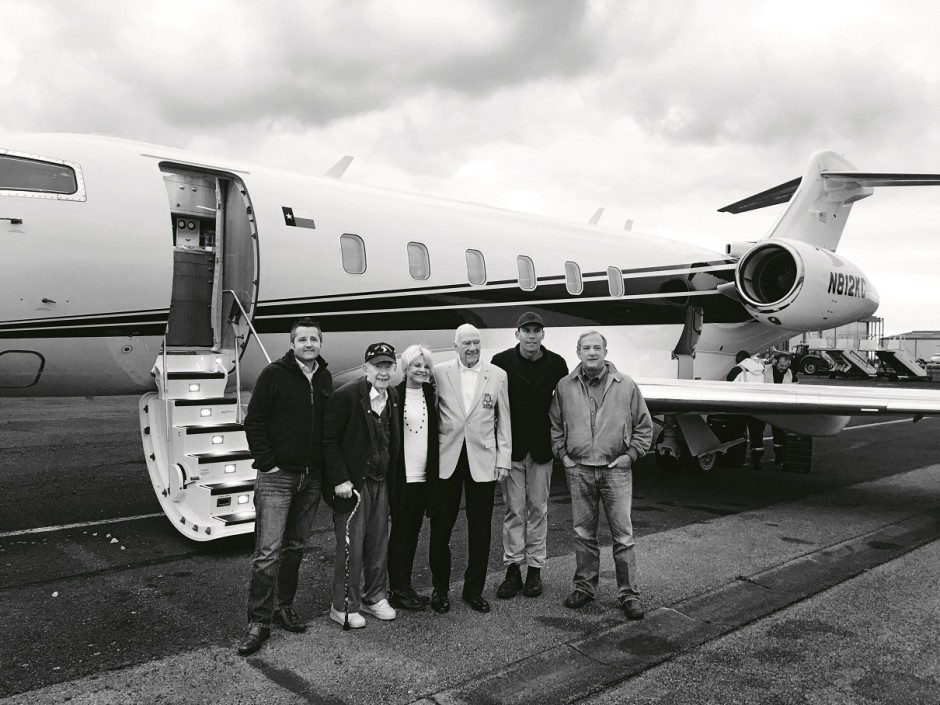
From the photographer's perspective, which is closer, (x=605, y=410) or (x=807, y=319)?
(x=605, y=410)

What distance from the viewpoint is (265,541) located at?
430 centimetres

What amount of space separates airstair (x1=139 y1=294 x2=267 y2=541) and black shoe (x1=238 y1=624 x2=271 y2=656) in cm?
169

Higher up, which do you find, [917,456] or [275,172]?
[275,172]

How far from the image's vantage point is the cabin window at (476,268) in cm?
905

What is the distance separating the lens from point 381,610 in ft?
15.2

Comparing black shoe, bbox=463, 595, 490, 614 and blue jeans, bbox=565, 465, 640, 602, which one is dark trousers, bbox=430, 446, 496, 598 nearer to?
black shoe, bbox=463, 595, 490, 614

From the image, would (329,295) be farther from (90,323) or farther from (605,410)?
(605,410)

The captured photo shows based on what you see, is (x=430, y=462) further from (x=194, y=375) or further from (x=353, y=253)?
(x=353, y=253)

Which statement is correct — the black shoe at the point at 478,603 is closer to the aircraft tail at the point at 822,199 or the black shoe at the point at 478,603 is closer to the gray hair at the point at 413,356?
the gray hair at the point at 413,356

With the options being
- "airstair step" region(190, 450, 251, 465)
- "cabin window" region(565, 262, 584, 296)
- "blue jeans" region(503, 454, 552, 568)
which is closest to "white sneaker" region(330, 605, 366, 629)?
"blue jeans" region(503, 454, 552, 568)

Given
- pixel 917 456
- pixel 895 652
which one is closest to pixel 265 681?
pixel 895 652

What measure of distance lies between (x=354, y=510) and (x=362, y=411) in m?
0.60

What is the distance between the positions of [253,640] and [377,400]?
1.49 metres

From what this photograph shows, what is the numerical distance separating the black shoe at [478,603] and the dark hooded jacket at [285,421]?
133cm
